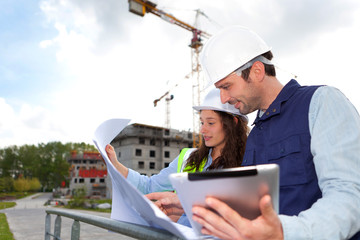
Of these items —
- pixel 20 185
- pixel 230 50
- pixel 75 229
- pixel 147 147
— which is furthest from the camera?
pixel 20 185

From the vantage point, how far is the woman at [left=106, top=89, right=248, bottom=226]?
2404mm

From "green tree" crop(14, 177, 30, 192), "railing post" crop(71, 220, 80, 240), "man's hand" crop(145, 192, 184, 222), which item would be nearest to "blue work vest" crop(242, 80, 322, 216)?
"man's hand" crop(145, 192, 184, 222)

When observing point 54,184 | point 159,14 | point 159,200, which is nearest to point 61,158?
point 54,184

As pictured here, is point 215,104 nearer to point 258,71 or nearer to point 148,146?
point 258,71

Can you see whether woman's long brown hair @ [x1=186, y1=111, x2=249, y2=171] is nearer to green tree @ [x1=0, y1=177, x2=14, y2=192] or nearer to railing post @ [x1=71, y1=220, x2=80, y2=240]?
railing post @ [x1=71, y1=220, x2=80, y2=240]

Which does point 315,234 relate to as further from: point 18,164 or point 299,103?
point 18,164

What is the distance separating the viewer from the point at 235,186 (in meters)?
0.69

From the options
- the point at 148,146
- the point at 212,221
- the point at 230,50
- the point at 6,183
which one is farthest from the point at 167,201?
the point at 6,183

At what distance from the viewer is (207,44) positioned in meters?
1.66

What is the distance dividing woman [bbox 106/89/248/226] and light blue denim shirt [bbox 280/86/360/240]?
1188mm

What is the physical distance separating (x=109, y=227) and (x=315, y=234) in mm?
938

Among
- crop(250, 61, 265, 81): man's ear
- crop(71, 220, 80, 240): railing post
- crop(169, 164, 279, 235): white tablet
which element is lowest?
crop(71, 220, 80, 240): railing post

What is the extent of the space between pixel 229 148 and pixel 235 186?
1.82 meters

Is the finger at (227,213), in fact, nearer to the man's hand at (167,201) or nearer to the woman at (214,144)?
the man's hand at (167,201)
